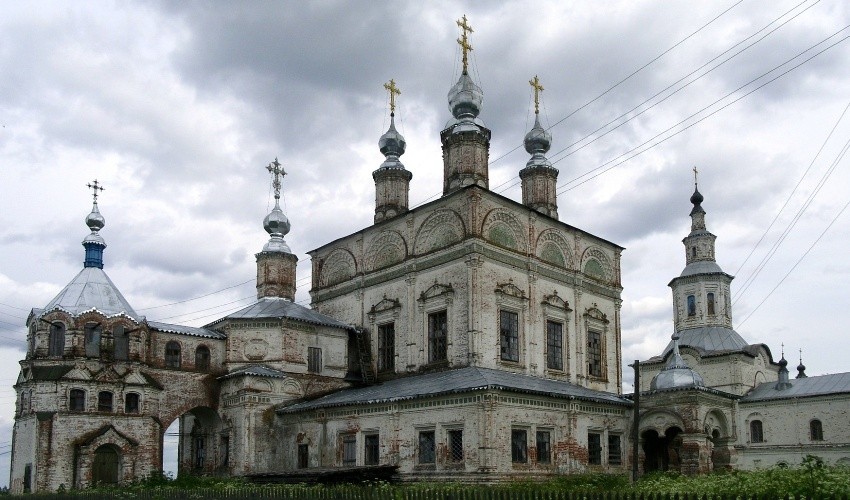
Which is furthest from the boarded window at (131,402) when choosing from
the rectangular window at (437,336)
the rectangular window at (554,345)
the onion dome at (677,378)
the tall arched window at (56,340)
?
the onion dome at (677,378)

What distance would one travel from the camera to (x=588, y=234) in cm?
2900

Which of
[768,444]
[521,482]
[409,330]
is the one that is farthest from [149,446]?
[768,444]

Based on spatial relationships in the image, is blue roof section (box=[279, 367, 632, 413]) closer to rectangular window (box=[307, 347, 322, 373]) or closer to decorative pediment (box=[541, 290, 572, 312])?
rectangular window (box=[307, 347, 322, 373])

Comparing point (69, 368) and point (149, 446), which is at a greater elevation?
point (69, 368)

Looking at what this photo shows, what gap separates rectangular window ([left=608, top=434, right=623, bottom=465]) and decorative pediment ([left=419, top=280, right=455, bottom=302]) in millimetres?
6489

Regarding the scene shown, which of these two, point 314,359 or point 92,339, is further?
point 314,359

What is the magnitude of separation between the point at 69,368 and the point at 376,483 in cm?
1126

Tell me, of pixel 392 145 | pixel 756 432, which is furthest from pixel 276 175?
pixel 756 432

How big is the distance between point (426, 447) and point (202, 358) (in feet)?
31.8

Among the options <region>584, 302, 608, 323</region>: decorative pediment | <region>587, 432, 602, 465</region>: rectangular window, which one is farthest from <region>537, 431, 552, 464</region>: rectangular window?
<region>584, 302, 608, 323</region>: decorative pediment

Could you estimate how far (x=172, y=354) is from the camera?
1053 inches

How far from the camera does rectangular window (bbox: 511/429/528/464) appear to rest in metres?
20.7

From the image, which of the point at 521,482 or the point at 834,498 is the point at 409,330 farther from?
the point at 834,498

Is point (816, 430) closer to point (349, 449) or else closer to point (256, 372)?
point (349, 449)
